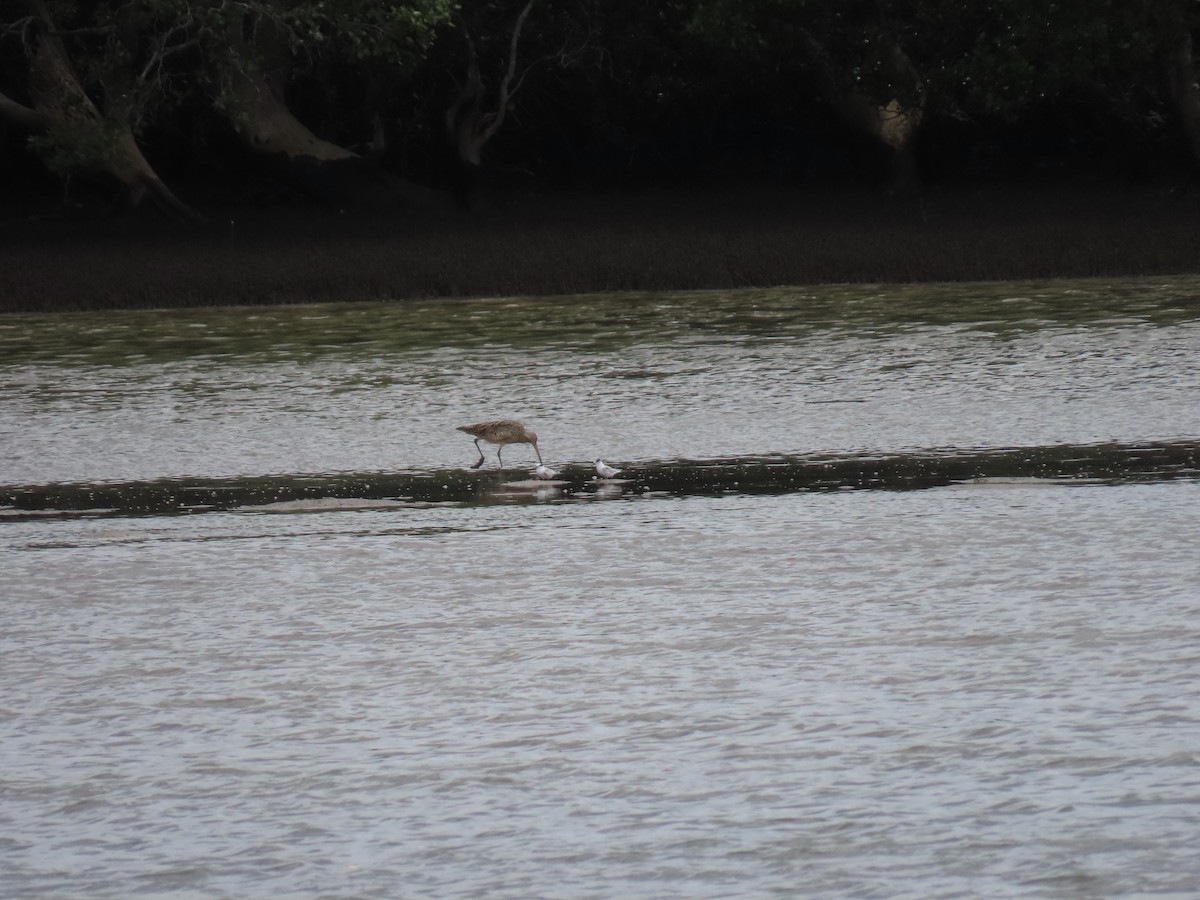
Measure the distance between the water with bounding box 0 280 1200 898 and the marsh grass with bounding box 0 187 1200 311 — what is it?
959cm

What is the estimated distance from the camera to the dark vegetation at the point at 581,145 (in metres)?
23.1

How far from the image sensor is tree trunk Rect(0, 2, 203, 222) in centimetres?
2670

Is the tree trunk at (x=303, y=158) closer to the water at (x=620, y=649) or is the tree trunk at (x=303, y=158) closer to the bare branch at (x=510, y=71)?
the bare branch at (x=510, y=71)

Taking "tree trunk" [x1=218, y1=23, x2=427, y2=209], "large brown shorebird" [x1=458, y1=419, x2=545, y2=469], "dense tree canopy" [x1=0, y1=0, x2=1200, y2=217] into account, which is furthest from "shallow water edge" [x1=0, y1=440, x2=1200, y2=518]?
"tree trunk" [x1=218, y1=23, x2=427, y2=209]

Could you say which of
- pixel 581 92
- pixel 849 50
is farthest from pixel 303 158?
pixel 849 50

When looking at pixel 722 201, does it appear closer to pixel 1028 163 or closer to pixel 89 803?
pixel 1028 163

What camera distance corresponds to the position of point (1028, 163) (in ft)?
126

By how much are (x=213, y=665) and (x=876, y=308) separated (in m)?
12.9

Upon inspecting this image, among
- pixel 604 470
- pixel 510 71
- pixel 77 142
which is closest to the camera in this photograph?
pixel 604 470

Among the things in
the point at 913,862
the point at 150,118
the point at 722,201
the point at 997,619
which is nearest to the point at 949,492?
the point at 997,619

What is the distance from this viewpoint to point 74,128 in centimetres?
2694

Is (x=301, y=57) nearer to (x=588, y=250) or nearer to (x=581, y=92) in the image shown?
(x=581, y=92)

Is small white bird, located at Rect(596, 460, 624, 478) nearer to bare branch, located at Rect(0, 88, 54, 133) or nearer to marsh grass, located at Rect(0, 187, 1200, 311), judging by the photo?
marsh grass, located at Rect(0, 187, 1200, 311)

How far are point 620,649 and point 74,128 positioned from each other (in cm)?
2264
